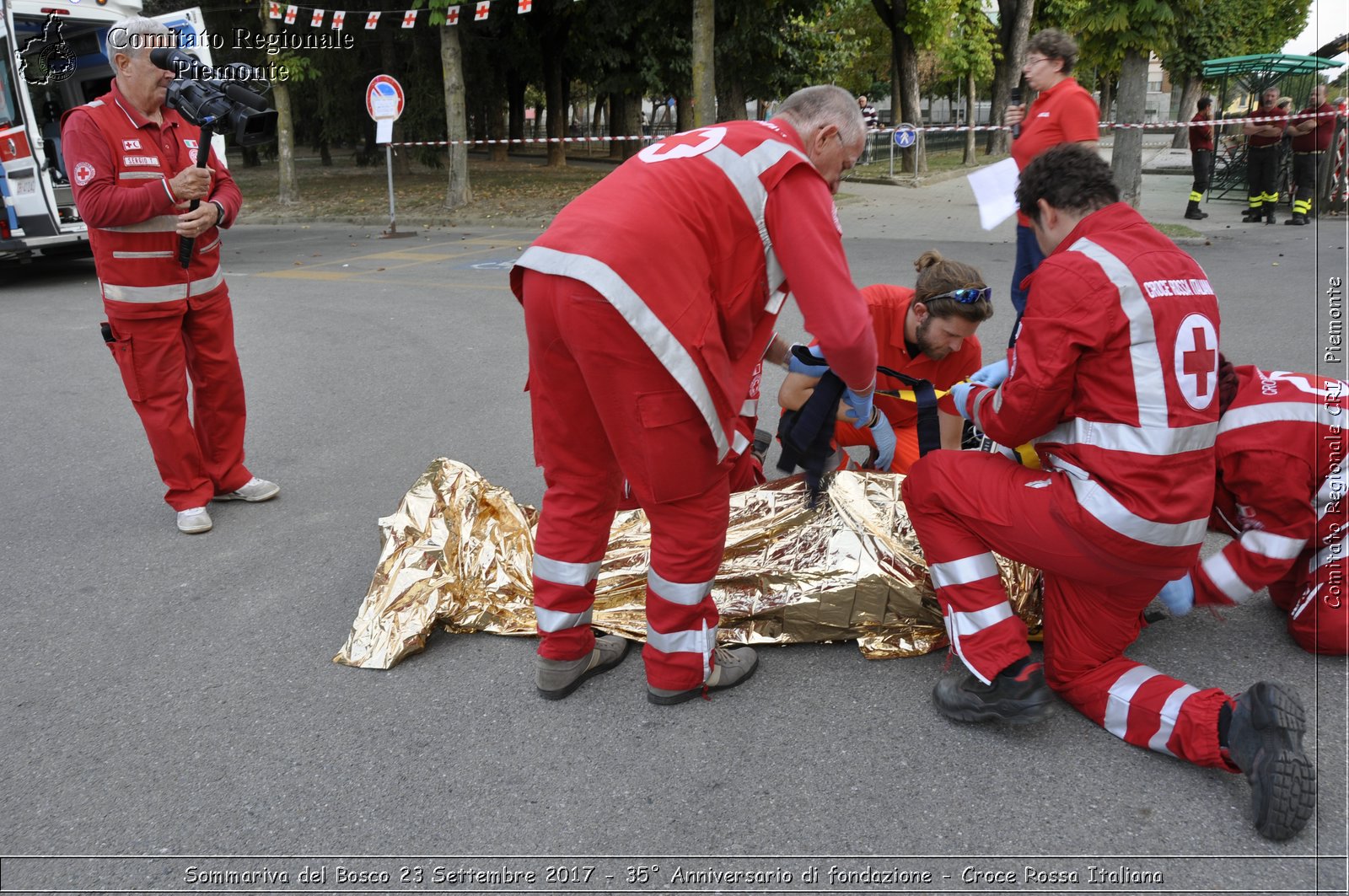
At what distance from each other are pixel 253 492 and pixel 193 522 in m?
0.39

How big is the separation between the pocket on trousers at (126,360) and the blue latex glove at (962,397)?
3.40 meters

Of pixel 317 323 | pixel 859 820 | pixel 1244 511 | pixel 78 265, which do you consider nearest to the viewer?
pixel 859 820

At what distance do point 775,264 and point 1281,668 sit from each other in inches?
78.8

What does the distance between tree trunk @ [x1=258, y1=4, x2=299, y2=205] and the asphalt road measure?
1467 centimetres

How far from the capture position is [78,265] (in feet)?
41.3

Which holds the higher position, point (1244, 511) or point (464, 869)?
point (1244, 511)

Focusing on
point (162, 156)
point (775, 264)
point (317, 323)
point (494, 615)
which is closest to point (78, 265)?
point (317, 323)

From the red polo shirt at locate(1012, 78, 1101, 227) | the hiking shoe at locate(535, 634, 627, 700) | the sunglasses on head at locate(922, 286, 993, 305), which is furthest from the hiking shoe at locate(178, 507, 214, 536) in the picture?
the red polo shirt at locate(1012, 78, 1101, 227)

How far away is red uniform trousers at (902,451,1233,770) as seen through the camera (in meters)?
2.55

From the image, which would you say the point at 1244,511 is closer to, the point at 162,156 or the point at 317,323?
the point at 162,156

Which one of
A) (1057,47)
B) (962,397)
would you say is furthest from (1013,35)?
(962,397)

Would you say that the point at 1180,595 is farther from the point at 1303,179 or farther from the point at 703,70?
the point at 703,70

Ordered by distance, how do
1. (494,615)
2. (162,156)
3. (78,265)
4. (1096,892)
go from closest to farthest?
(1096,892) → (494,615) → (162,156) → (78,265)

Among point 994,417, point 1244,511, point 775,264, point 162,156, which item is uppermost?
point 162,156
